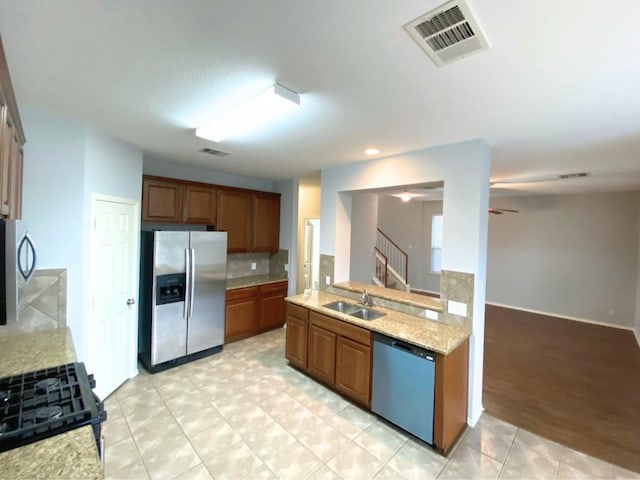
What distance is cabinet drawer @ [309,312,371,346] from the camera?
8.96 feet

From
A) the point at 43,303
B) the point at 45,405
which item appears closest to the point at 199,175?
the point at 43,303

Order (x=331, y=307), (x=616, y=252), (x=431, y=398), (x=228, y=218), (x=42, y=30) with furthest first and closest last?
(x=616, y=252)
(x=228, y=218)
(x=331, y=307)
(x=431, y=398)
(x=42, y=30)

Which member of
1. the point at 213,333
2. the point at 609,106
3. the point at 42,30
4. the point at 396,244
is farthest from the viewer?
the point at 396,244

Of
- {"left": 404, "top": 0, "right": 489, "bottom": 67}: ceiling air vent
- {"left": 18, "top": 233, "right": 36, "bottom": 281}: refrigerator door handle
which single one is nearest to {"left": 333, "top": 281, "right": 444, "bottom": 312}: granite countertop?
{"left": 404, "top": 0, "right": 489, "bottom": 67}: ceiling air vent

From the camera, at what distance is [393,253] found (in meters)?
8.41

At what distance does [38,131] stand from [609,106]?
4206mm

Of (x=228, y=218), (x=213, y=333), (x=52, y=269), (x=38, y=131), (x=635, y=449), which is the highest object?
(x=38, y=131)

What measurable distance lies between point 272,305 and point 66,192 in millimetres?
3111

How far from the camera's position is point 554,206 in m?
6.34

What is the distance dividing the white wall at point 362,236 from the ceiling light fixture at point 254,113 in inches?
102

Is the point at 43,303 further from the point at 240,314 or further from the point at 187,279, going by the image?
the point at 240,314

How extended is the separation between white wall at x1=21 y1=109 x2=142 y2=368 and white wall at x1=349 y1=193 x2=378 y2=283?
11.0 ft

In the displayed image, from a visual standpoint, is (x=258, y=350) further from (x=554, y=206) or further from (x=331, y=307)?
(x=554, y=206)

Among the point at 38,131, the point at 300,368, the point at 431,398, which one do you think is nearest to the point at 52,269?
the point at 38,131
